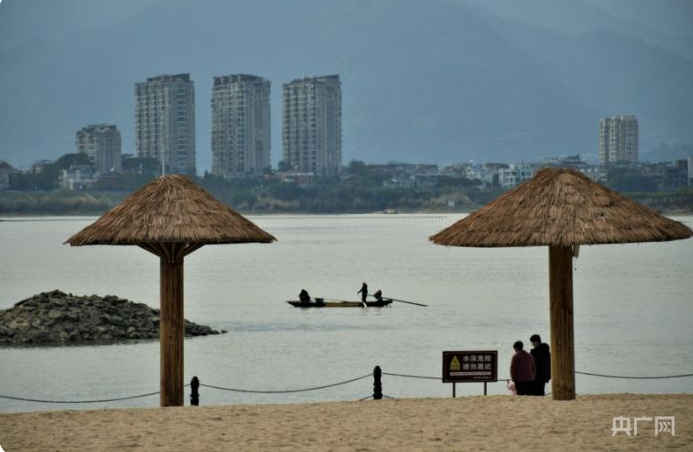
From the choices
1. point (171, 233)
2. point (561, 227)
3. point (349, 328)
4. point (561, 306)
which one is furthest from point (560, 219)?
point (349, 328)

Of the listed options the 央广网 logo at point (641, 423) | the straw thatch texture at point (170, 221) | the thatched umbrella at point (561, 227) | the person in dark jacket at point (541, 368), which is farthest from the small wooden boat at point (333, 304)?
the 央广网 logo at point (641, 423)

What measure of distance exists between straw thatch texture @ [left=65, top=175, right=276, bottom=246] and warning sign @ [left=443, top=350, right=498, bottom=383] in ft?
12.6

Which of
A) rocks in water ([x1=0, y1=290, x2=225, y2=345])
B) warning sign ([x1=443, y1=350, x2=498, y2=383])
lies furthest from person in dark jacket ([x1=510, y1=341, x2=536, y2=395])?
rocks in water ([x1=0, y1=290, x2=225, y2=345])

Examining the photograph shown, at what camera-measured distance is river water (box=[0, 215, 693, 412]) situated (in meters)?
33.7

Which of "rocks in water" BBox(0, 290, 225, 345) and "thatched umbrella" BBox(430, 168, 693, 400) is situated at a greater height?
"thatched umbrella" BBox(430, 168, 693, 400)

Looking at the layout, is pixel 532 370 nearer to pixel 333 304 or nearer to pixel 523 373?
pixel 523 373

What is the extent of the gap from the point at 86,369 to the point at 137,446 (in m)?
22.1

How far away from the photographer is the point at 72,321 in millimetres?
42000

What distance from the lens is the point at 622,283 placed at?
92438mm

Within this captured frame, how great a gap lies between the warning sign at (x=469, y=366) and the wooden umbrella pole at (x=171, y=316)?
4467 millimetres

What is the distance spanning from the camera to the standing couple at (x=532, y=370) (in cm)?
1922

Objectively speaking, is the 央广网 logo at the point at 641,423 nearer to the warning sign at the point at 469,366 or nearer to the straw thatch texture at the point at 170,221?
the warning sign at the point at 469,366

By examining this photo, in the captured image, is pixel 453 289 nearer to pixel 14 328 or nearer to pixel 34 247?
pixel 14 328

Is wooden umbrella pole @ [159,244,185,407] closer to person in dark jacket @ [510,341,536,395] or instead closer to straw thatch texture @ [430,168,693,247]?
straw thatch texture @ [430,168,693,247]
